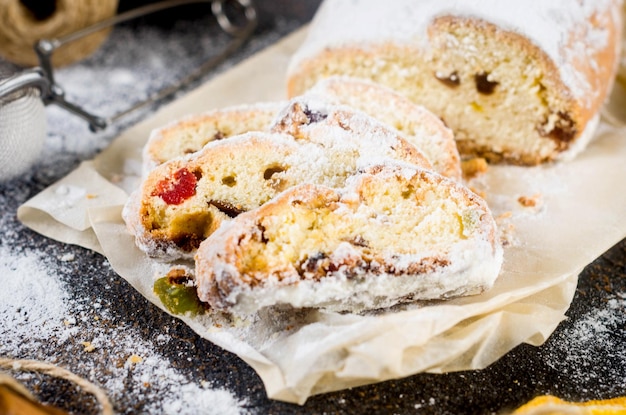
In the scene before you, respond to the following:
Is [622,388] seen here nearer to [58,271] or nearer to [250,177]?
[250,177]

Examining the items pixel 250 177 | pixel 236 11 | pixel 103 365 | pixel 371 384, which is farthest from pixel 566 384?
pixel 236 11

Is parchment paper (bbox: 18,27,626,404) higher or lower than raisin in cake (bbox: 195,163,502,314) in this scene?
lower

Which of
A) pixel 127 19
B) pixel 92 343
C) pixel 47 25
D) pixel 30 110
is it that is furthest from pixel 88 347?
pixel 127 19

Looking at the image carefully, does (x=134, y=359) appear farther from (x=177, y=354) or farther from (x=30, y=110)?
(x=30, y=110)

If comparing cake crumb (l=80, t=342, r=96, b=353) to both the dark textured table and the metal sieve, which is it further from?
the metal sieve

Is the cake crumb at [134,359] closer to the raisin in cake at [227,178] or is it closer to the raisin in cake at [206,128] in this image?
the raisin in cake at [227,178]

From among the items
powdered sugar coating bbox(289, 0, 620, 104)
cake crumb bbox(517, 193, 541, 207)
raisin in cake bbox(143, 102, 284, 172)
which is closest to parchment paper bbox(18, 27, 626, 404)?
cake crumb bbox(517, 193, 541, 207)

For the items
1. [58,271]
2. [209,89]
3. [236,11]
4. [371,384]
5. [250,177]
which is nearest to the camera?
[371,384]

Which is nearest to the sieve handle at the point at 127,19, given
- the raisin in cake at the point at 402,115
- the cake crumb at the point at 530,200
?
the raisin in cake at the point at 402,115
